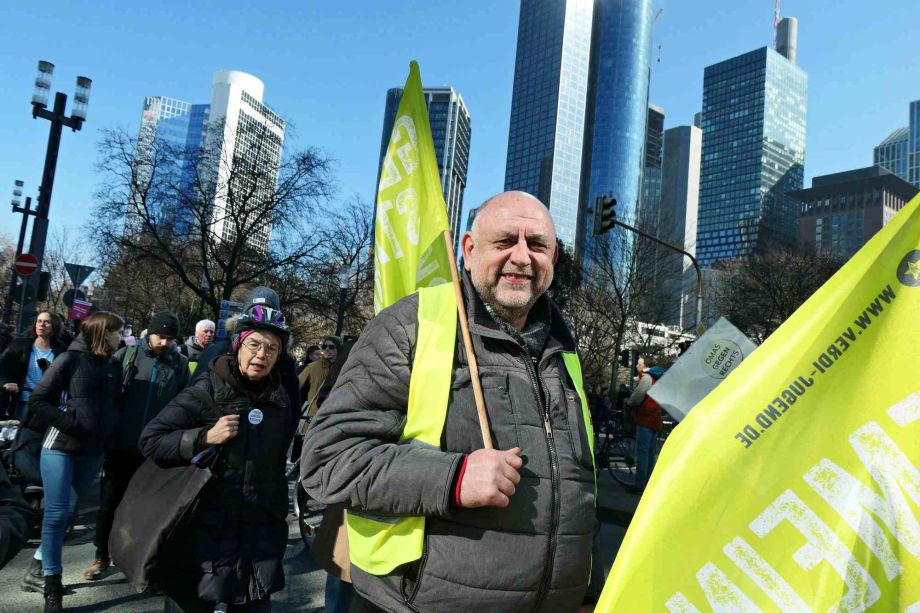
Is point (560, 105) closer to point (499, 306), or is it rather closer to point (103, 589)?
point (103, 589)

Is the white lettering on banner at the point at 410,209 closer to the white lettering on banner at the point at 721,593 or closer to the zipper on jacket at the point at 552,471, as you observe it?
the zipper on jacket at the point at 552,471

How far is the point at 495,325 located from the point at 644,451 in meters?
8.14

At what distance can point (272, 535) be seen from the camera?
290 centimetres

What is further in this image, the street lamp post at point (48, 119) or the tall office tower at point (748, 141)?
the tall office tower at point (748, 141)

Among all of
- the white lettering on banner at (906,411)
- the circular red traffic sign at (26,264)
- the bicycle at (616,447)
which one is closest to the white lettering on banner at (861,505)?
the white lettering on banner at (906,411)

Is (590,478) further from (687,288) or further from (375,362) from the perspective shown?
(687,288)

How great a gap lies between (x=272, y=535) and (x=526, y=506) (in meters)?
1.72

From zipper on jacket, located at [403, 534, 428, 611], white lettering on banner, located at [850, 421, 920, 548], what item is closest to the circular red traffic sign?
zipper on jacket, located at [403, 534, 428, 611]

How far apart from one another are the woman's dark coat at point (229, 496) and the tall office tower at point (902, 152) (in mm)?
211203

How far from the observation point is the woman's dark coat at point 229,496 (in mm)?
2715

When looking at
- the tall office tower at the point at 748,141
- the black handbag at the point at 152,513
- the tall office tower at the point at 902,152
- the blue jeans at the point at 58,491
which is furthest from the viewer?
the tall office tower at the point at 902,152

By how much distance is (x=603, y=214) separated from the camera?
52.7ft

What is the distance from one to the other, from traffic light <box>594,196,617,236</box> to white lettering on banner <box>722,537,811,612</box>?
49.6ft

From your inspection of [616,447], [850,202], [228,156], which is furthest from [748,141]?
[616,447]
